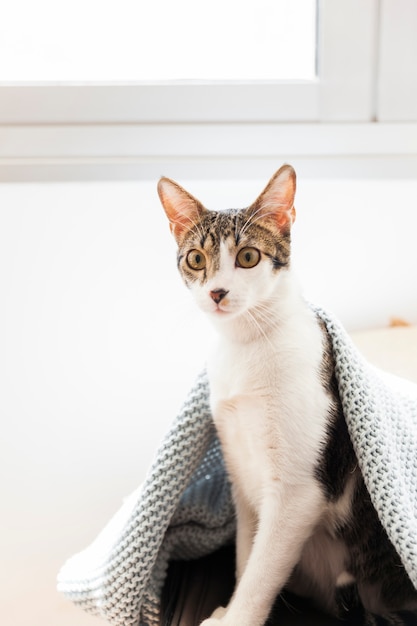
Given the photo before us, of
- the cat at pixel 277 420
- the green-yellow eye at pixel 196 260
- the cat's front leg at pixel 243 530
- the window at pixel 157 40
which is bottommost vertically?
the cat's front leg at pixel 243 530

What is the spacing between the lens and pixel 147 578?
77 centimetres

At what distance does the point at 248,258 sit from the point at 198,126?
560mm

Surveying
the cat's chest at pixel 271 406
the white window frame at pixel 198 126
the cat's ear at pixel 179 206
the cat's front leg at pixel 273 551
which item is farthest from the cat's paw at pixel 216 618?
the white window frame at pixel 198 126

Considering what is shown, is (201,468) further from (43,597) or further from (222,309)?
(43,597)

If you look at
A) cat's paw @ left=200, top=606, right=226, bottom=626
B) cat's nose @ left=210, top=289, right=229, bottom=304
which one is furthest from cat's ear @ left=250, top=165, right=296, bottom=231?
cat's paw @ left=200, top=606, right=226, bottom=626

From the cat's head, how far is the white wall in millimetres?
466

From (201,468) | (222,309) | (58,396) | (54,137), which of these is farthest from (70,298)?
(222,309)

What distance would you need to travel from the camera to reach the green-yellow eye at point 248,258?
0.76m

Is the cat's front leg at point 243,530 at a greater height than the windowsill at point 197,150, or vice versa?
the windowsill at point 197,150

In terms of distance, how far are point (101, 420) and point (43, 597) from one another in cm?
34

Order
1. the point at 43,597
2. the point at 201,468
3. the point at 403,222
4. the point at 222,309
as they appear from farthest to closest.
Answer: the point at 403,222
the point at 43,597
the point at 201,468
the point at 222,309

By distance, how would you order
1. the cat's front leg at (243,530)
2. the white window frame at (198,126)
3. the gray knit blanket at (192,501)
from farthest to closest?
the white window frame at (198,126) → the cat's front leg at (243,530) → the gray knit blanket at (192,501)

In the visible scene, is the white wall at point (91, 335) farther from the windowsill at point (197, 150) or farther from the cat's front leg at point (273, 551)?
the cat's front leg at point (273, 551)

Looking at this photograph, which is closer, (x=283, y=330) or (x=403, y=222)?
(x=283, y=330)
